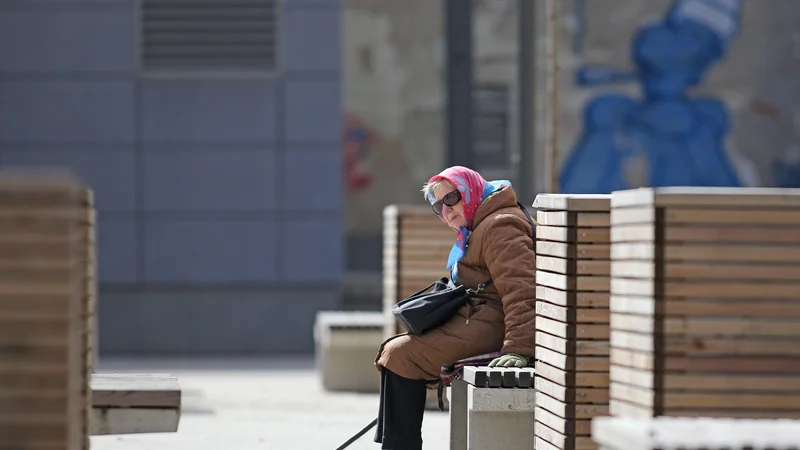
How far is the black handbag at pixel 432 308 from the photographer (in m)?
7.96

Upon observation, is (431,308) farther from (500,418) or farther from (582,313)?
(582,313)

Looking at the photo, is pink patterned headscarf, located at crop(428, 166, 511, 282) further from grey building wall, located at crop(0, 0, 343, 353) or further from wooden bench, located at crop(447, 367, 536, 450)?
grey building wall, located at crop(0, 0, 343, 353)

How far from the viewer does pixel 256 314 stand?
20.2 m

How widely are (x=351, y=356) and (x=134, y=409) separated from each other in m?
4.66

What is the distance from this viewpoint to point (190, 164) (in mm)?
20109

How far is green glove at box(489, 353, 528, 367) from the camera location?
7668mm

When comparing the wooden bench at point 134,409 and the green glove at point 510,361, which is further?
the wooden bench at point 134,409

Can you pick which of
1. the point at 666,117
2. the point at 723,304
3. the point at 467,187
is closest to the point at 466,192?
the point at 467,187

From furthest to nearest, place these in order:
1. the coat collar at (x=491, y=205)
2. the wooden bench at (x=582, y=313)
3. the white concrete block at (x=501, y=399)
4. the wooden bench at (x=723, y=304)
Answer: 1. the coat collar at (x=491, y=205)
2. the white concrete block at (x=501, y=399)
3. the wooden bench at (x=582, y=313)
4. the wooden bench at (x=723, y=304)

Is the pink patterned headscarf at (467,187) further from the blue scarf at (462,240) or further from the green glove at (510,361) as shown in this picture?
the green glove at (510,361)

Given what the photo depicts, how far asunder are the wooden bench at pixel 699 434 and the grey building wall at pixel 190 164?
15081 mm

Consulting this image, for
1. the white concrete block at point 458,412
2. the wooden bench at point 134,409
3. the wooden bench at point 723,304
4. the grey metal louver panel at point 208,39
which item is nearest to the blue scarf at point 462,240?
the white concrete block at point 458,412

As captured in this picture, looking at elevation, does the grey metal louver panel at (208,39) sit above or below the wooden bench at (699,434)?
above

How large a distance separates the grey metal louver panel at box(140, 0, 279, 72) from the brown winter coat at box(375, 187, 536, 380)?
40.8 ft
